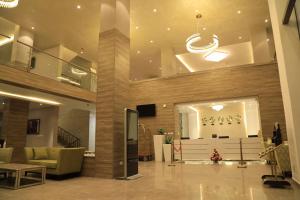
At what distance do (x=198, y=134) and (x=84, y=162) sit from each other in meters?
10.5

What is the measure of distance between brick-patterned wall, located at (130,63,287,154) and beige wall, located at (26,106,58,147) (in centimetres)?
558

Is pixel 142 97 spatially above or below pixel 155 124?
above

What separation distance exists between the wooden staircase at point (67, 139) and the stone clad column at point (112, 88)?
451 inches

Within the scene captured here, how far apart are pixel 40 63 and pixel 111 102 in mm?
4639

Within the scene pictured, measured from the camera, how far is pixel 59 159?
5398 millimetres

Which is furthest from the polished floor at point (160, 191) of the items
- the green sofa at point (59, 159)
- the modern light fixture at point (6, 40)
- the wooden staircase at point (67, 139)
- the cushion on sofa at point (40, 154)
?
the wooden staircase at point (67, 139)

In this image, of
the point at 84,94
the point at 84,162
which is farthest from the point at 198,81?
the point at 84,162

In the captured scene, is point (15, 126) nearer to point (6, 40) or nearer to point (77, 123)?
point (6, 40)

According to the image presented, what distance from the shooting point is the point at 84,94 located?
401 inches

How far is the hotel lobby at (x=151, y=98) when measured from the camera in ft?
15.0

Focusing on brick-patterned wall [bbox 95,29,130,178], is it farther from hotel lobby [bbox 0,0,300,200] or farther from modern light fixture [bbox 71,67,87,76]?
modern light fixture [bbox 71,67,87,76]

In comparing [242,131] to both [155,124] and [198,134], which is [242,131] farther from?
[155,124]

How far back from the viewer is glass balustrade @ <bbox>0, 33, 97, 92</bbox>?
24.7ft

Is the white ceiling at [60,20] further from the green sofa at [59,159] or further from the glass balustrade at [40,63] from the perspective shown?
the green sofa at [59,159]
